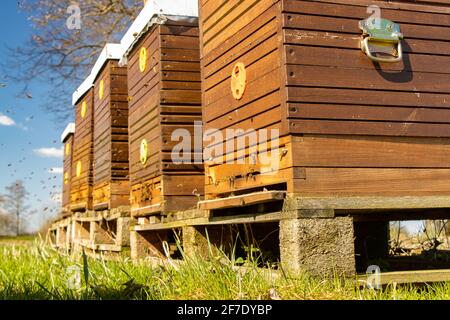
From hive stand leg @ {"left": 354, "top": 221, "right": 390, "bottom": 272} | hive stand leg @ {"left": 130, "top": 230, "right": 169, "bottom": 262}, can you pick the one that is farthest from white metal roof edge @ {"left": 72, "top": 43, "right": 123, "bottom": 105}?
hive stand leg @ {"left": 354, "top": 221, "right": 390, "bottom": 272}

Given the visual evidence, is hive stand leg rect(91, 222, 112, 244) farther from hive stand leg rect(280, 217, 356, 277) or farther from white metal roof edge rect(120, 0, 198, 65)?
hive stand leg rect(280, 217, 356, 277)

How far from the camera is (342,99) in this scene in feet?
16.7

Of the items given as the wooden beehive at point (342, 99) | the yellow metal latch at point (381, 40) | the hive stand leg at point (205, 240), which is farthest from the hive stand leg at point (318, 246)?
the hive stand leg at point (205, 240)

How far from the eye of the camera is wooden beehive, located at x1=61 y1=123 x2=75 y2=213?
15836 millimetres

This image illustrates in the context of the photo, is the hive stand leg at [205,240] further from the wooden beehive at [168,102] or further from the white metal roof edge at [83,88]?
the white metal roof edge at [83,88]

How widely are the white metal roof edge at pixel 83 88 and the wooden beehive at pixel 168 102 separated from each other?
4.10 metres

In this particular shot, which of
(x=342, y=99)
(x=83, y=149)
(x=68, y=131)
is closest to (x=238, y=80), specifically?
(x=342, y=99)

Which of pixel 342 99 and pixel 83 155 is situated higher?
pixel 83 155

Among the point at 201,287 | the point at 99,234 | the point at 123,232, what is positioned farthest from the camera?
the point at 99,234

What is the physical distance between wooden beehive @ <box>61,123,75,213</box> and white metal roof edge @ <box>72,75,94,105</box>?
7.21 ft

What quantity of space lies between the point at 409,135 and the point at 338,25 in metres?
1.15

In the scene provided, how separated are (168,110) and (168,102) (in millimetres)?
108

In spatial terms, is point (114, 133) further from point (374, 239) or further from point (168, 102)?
point (374, 239)

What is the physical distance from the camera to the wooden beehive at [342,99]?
4.95m
